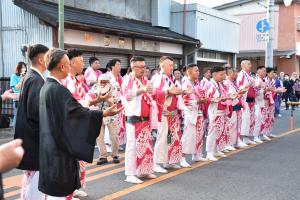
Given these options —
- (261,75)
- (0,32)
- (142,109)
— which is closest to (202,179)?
(142,109)

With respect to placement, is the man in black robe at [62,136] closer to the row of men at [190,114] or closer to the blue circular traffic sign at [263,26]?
the row of men at [190,114]

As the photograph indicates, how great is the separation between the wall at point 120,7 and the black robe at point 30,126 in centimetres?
993

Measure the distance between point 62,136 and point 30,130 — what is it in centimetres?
56

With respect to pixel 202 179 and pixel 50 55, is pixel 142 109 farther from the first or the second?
pixel 50 55

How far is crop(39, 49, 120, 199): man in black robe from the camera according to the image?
347 centimetres

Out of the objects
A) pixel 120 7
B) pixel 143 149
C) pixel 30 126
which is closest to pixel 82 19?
pixel 120 7

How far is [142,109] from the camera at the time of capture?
6012mm

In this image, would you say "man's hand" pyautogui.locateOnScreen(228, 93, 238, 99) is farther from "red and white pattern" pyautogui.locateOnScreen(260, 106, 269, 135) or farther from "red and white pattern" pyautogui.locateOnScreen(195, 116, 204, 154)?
"red and white pattern" pyautogui.locateOnScreen(260, 106, 269, 135)

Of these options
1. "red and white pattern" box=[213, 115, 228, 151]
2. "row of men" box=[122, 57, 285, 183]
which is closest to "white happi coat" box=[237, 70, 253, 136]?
"row of men" box=[122, 57, 285, 183]

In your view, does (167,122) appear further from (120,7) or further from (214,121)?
(120,7)

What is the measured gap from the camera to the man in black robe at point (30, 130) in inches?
151

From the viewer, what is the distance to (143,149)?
6.06m

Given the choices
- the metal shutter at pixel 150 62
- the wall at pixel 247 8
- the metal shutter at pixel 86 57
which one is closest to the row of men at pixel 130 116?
the metal shutter at pixel 86 57

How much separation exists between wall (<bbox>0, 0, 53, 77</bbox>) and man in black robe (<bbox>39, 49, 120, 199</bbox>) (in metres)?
8.65
